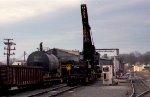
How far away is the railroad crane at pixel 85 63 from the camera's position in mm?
39688

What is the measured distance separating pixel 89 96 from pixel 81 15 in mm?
19566

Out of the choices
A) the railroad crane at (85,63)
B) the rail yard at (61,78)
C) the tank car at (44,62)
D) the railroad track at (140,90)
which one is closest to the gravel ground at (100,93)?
the rail yard at (61,78)

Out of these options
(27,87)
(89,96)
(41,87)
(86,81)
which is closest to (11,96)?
(89,96)

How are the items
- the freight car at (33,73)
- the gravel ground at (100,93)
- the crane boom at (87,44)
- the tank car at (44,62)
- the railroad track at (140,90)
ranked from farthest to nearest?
the crane boom at (87,44) < the tank car at (44,62) < the freight car at (33,73) < the railroad track at (140,90) < the gravel ground at (100,93)

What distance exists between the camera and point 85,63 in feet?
136

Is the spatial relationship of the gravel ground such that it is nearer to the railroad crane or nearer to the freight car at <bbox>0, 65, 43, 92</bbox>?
the freight car at <bbox>0, 65, 43, 92</bbox>

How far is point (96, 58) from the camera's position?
4669 cm

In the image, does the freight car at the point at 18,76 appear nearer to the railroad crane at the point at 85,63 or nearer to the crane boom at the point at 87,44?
the railroad crane at the point at 85,63

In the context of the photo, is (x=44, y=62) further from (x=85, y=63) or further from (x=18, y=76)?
(x=18, y=76)

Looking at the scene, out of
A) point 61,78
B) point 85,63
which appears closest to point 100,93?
point 85,63

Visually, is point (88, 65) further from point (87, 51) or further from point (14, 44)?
point (14, 44)

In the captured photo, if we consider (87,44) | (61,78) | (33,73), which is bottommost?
(61,78)

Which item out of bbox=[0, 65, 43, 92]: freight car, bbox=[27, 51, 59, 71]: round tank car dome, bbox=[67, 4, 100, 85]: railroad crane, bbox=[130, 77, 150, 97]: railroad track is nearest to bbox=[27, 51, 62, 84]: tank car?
bbox=[27, 51, 59, 71]: round tank car dome

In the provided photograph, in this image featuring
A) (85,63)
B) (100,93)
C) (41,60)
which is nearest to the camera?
(100,93)
